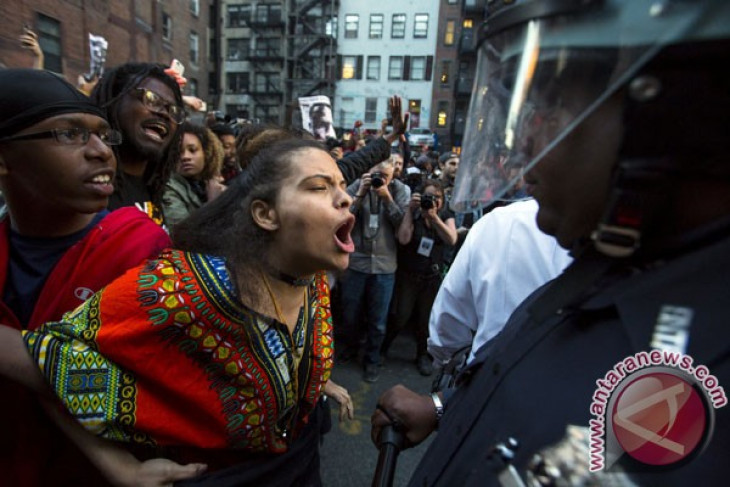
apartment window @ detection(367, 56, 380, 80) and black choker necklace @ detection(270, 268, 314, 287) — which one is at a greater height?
apartment window @ detection(367, 56, 380, 80)

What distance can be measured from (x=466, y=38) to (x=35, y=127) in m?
30.4

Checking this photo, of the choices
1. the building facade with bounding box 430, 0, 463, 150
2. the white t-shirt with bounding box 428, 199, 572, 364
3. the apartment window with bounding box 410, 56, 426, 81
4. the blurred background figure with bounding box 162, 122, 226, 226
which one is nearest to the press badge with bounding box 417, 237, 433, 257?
the blurred background figure with bounding box 162, 122, 226, 226

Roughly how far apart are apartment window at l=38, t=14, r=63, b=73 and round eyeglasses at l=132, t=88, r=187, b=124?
1496 centimetres

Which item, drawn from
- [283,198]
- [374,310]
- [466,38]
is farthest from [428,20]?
[283,198]

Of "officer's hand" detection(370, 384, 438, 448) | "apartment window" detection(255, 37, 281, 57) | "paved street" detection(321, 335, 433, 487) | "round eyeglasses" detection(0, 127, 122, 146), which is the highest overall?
"apartment window" detection(255, 37, 281, 57)

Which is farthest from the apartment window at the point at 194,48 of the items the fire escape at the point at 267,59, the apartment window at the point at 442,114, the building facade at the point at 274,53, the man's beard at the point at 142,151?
the man's beard at the point at 142,151

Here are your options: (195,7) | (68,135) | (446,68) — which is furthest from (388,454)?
(446,68)

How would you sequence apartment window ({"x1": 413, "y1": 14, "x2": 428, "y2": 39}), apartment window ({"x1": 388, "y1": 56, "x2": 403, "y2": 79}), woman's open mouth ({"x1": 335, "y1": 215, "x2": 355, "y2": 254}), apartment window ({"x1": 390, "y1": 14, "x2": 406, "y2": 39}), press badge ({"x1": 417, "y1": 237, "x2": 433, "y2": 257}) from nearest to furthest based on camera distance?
woman's open mouth ({"x1": 335, "y1": 215, "x2": 355, "y2": 254}) < press badge ({"x1": 417, "y1": 237, "x2": 433, "y2": 257}) < apartment window ({"x1": 413, "y1": 14, "x2": 428, "y2": 39}) < apartment window ({"x1": 390, "y1": 14, "x2": 406, "y2": 39}) < apartment window ({"x1": 388, "y1": 56, "x2": 403, "y2": 79})

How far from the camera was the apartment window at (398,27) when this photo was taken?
29609 millimetres

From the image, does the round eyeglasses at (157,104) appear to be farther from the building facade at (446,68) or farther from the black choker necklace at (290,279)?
the building facade at (446,68)

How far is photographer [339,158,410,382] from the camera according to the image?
160 inches

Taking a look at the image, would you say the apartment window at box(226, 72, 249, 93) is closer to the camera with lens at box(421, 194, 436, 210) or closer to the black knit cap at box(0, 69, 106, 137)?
the camera with lens at box(421, 194, 436, 210)

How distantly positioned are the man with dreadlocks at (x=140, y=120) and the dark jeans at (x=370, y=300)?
7.47 feet

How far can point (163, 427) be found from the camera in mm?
1119
